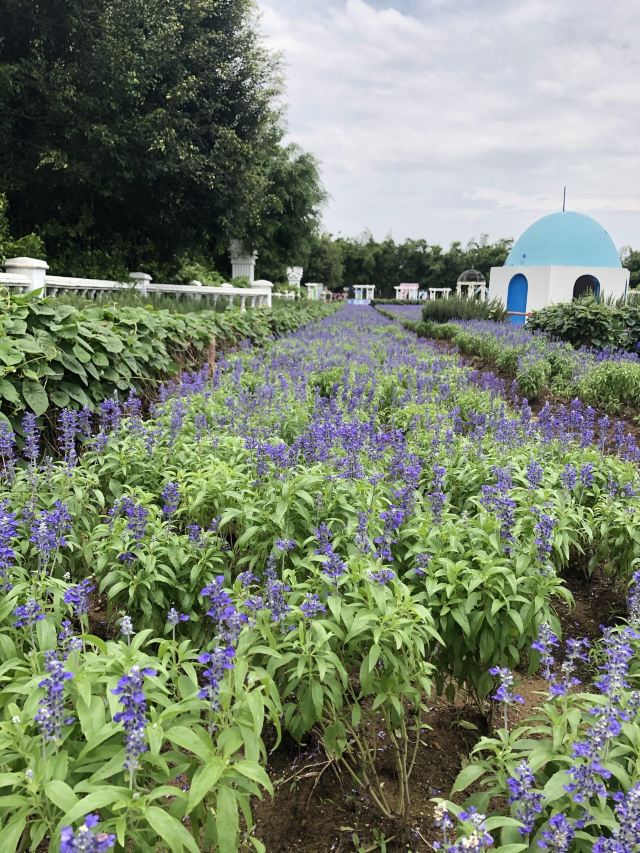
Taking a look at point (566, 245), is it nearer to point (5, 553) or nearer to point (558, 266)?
point (558, 266)

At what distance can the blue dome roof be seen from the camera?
32.3 meters

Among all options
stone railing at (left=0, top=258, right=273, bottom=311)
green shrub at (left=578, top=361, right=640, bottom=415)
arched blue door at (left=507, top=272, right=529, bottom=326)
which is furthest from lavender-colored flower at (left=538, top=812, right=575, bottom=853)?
arched blue door at (left=507, top=272, right=529, bottom=326)

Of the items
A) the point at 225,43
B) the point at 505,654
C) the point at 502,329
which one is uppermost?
the point at 225,43

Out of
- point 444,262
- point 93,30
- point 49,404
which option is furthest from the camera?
point 444,262

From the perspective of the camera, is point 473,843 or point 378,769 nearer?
point 473,843

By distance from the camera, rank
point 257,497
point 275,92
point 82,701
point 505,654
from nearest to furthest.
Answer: point 82,701
point 505,654
point 257,497
point 275,92

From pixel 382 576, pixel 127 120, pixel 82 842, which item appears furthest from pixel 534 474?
pixel 127 120

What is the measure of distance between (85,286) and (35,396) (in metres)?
5.39

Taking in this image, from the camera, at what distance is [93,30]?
47.7 ft

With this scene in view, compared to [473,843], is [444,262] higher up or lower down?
higher up

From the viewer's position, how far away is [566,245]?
32.5 meters

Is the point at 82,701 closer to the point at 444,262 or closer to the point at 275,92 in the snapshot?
the point at 275,92

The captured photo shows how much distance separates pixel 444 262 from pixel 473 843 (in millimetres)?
83992

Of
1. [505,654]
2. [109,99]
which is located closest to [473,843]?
[505,654]
